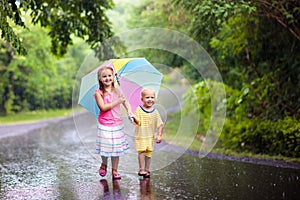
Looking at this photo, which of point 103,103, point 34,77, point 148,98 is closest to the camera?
point 103,103

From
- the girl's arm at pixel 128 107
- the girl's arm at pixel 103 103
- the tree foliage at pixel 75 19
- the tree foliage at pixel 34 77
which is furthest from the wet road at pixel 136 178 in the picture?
the tree foliage at pixel 34 77

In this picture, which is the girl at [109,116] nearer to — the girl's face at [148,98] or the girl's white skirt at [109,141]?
the girl's white skirt at [109,141]

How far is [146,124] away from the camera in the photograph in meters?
7.75

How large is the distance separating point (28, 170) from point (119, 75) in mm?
2780

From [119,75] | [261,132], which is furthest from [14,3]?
[261,132]

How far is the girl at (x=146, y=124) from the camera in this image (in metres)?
7.70

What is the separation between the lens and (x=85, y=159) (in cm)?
1074

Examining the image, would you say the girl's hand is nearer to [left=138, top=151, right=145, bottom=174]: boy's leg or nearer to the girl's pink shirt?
the girl's pink shirt

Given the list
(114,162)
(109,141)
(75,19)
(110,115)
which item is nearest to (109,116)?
(110,115)

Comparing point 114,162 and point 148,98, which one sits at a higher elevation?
point 148,98

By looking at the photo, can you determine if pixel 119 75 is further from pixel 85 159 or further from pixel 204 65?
pixel 85 159

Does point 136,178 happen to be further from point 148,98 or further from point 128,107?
point 148,98

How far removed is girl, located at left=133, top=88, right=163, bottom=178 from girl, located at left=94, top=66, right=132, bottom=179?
21 cm

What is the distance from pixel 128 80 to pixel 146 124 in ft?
2.42
